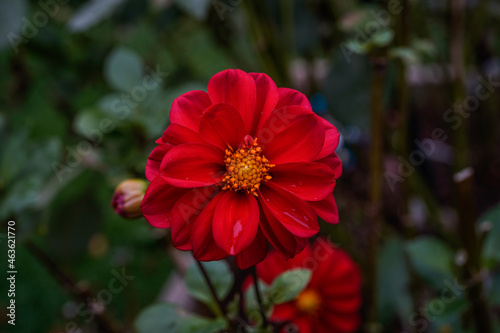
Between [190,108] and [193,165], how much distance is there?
41mm

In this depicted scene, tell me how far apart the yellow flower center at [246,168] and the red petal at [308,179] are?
10 millimetres

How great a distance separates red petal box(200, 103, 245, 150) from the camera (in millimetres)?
282

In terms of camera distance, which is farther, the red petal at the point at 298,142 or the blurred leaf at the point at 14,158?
the blurred leaf at the point at 14,158

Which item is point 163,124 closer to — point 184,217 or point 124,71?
point 124,71

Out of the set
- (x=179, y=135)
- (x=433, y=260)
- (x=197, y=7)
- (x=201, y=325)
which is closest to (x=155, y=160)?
(x=179, y=135)

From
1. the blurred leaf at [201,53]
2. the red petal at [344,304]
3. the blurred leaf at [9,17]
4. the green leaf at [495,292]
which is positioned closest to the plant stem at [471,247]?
the green leaf at [495,292]

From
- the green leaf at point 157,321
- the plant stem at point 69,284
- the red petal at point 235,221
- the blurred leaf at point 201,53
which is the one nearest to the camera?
the red petal at point 235,221

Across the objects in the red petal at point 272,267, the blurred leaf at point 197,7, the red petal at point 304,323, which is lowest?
the red petal at point 304,323

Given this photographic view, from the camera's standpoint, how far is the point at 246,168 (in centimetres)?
30

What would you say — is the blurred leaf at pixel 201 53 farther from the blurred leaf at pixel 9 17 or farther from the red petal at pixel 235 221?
the red petal at pixel 235 221

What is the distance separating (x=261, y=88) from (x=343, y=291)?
0.33m

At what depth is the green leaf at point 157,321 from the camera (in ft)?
1.28

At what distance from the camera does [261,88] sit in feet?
1.01

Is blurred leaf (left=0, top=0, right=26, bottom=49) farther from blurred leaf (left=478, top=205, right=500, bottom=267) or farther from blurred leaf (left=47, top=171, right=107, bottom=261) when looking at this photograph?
blurred leaf (left=478, top=205, right=500, bottom=267)
